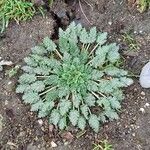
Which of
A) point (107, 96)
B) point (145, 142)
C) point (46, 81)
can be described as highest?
point (46, 81)

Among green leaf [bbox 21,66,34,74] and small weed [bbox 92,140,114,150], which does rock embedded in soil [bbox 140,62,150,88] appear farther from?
green leaf [bbox 21,66,34,74]

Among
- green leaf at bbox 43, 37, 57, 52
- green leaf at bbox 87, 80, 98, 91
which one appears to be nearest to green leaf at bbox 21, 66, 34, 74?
green leaf at bbox 43, 37, 57, 52

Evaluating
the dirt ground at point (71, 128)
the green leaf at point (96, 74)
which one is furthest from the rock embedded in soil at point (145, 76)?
the green leaf at point (96, 74)

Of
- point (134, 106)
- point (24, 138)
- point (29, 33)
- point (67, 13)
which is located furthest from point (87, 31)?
point (24, 138)

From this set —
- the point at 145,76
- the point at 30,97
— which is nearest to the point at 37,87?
the point at 30,97

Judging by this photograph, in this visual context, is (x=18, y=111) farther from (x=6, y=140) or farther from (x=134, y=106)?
(x=134, y=106)

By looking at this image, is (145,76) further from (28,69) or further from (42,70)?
(28,69)

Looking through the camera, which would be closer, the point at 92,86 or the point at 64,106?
the point at 64,106
